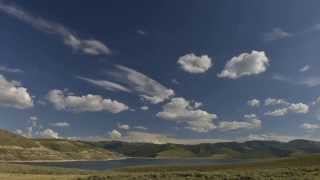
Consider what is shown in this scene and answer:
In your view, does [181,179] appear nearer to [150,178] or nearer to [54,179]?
[150,178]

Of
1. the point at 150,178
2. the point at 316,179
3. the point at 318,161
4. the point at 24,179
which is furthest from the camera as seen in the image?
the point at 318,161

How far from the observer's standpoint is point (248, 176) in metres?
51.8

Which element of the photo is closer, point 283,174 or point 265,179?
point 265,179

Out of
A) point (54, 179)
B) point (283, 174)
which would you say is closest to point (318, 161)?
point (283, 174)

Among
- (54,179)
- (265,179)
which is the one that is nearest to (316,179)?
(265,179)

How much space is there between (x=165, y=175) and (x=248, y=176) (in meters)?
12.2

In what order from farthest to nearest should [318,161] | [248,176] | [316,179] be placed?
[318,161] → [248,176] → [316,179]

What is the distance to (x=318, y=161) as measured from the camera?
8138 centimetres

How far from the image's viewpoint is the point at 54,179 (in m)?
59.7

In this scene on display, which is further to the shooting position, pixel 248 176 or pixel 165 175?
pixel 165 175

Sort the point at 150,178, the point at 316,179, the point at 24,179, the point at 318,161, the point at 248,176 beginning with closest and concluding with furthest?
the point at 316,179 → the point at 248,176 → the point at 150,178 → the point at 24,179 → the point at 318,161

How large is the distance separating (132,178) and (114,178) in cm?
327

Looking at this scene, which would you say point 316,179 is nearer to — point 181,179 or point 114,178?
point 181,179

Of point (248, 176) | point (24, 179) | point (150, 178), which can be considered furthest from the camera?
point (24, 179)
